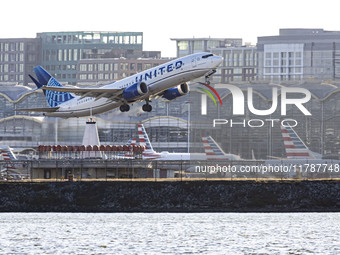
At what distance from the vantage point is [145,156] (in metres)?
194

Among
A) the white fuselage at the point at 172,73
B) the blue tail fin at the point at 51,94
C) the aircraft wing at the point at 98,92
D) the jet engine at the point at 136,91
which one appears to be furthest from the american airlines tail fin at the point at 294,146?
the blue tail fin at the point at 51,94

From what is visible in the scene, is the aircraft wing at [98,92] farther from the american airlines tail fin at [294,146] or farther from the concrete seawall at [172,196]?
the american airlines tail fin at [294,146]

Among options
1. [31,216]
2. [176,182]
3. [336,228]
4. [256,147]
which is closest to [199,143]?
[256,147]

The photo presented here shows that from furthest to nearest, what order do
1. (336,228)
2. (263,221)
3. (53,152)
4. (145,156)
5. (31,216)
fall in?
(145,156)
(53,152)
(31,216)
(263,221)
(336,228)

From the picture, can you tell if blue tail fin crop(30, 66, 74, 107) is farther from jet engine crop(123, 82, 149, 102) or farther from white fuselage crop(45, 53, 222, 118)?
jet engine crop(123, 82, 149, 102)

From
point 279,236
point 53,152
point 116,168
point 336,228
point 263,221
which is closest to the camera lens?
point 279,236

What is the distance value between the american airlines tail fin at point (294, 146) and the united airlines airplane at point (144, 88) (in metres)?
21.3

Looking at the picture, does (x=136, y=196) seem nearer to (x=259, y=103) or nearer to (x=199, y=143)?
(x=199, y=143)

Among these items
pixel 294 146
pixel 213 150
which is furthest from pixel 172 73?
pixel 294 146

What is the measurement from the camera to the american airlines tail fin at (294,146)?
153 m

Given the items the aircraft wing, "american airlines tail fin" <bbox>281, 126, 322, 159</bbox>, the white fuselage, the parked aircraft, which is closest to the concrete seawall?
the aircraft wing

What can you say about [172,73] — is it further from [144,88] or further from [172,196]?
[172,196]

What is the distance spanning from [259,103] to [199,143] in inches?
Answer: 547

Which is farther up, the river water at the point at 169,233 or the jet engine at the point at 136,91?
the jet engine at the point at 136,91
